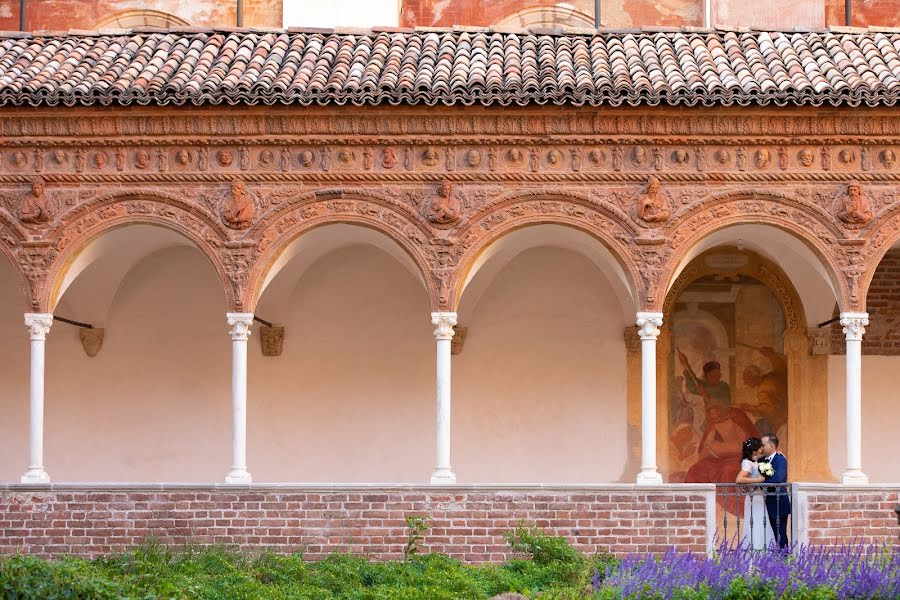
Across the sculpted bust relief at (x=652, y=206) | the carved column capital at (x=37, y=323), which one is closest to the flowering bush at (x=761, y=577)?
the sculpted bust relief at (x=652, y=206)

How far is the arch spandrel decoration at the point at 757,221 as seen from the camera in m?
12.6

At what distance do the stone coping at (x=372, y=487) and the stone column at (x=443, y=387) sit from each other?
1.11ft

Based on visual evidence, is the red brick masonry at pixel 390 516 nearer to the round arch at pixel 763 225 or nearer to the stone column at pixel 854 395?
the stone column at pixel 854 395

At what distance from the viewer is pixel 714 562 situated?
1032cm

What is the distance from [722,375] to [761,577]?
19.3ft

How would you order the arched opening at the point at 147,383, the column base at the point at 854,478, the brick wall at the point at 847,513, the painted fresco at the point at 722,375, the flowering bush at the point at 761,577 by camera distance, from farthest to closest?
the arched opening at the point at 147,383 → the painted fresco at the point at 722,375 → the column base at the point at 854,478 → the brick wall at the point at 847,513 → the flowering bush at the point at 761,577

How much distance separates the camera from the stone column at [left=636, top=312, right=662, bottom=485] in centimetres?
1237

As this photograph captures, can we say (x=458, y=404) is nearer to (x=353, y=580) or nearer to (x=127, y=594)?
(x=353, y=580)

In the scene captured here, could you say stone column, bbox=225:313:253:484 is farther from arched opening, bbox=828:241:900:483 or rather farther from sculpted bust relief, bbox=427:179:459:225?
arched opening, bbox=828:241:900:483

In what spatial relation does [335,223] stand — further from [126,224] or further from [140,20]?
[140,20]

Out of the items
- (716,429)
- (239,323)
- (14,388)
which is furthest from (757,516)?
(14,388)

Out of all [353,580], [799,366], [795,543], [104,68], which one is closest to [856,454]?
[795,543]

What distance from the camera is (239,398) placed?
1264 centimetres

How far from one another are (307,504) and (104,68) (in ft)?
16.1
